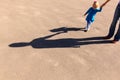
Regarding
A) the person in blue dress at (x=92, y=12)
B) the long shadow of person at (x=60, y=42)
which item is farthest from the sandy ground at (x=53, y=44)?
the person in blue dress at (x=92, y=12)

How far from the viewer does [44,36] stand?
875 cm

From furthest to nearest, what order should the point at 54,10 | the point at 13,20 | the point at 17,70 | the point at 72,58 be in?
the point at 54,10 → the point at 13,20 → the point at 72,58 → the point at 17,70

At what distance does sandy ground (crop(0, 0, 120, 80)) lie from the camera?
7246mm

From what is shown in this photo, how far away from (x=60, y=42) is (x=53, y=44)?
0.84 ft

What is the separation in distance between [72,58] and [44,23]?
2055mm

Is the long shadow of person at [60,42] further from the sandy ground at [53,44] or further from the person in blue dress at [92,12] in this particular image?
the person in blue dress at [92,12]

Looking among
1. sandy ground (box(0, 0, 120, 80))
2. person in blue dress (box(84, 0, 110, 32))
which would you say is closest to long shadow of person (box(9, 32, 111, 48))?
sandy ground (box(0, 0, 120, 80))

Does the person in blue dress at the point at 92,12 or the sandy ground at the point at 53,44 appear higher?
the person in blue dress at the point at 92,12

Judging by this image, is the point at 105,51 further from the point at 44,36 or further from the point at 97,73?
the point at 44,36

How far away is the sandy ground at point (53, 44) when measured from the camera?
7.25 m

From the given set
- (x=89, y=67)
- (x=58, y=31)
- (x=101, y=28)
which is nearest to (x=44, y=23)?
(x=58, y=31)

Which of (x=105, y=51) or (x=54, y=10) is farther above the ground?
(x=54, y=10)

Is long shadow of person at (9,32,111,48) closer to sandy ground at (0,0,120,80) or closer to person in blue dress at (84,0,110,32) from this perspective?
sandy ground at (0,0,120,80)

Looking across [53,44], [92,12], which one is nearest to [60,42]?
[53,44]
